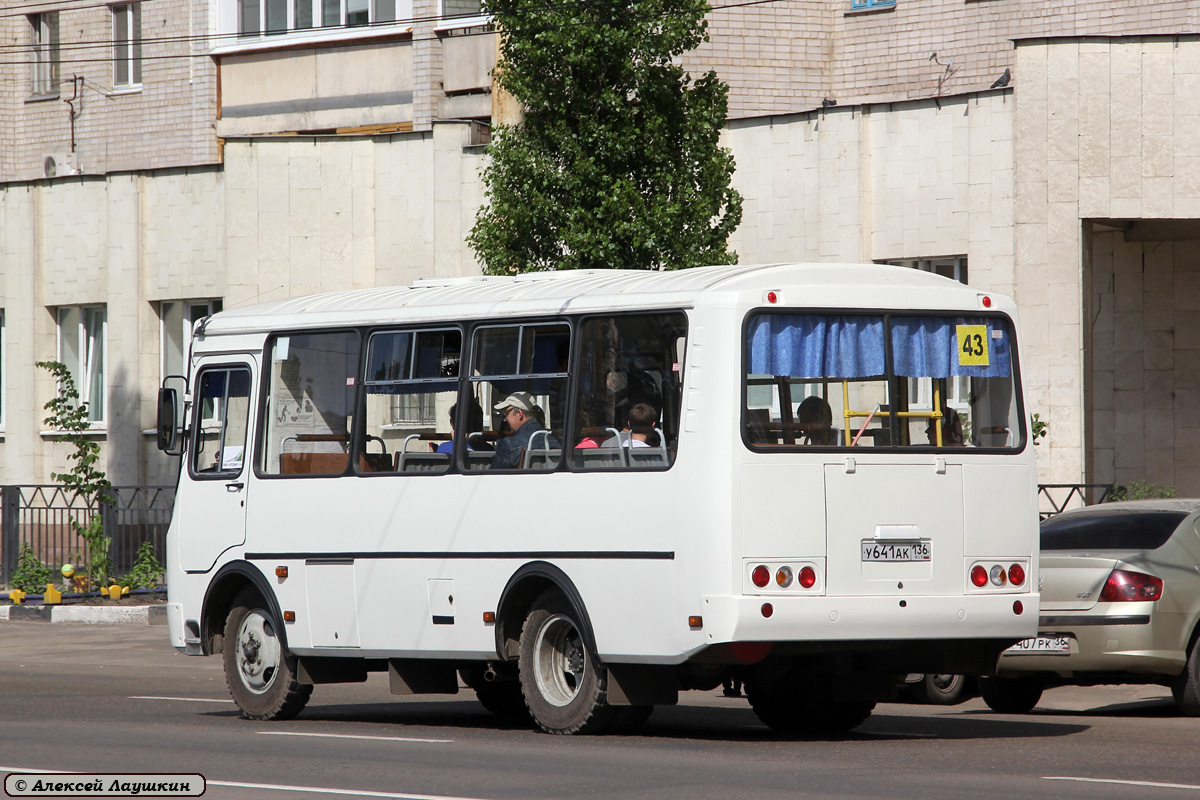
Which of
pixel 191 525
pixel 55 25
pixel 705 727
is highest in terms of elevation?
pixel 55 25

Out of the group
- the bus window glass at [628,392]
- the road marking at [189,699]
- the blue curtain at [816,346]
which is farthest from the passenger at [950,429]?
the road marking at [189,699]

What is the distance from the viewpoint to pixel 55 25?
3825 centimetres

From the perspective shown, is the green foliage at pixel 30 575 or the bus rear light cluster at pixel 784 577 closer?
the bus rear light cluster at pixel 784 577

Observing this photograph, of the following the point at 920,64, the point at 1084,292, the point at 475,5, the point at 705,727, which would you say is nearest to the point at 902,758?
the point at 705,727

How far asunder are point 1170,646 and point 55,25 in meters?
30.7

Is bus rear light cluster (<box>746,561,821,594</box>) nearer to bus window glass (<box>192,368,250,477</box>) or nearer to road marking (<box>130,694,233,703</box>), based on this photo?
bus window glass (<box>192,368,250,477</box>)

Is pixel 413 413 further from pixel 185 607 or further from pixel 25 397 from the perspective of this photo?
pixel 25 397

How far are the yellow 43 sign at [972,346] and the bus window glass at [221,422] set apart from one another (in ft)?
16.8

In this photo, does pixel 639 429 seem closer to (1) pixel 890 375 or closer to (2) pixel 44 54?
(1) pixel 890 375

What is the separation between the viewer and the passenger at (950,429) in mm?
11445

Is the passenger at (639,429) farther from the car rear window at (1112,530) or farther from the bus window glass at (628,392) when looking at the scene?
the car rear window at (1112,530)

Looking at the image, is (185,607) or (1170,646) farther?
(185,607)

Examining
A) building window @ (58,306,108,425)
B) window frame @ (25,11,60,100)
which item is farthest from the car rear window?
window frame @ (25,11,60,100)

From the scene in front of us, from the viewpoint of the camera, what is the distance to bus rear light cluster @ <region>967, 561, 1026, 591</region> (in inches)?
447
